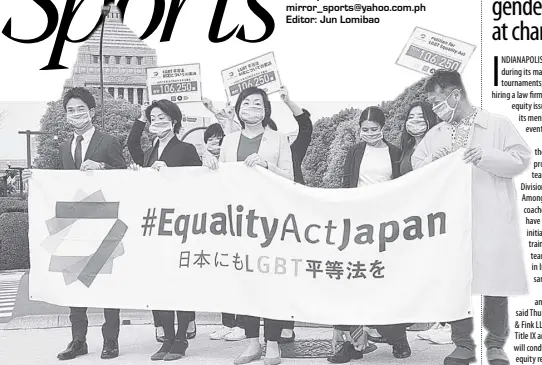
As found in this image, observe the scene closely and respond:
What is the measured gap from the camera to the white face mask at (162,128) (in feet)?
17.0

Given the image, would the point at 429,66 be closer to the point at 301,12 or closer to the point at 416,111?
the point at 416,111

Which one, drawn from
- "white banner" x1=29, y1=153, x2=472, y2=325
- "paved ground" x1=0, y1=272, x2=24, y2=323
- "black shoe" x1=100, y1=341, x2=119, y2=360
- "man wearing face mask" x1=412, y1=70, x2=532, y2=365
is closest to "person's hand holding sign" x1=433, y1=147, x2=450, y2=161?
"man wearing face mask" x1=412, y1=70, x2=532, y2=365

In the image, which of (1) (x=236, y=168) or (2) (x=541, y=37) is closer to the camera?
(2) (x=541, y=37)

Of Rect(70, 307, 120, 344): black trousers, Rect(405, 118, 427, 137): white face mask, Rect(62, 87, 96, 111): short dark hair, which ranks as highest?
Rect(62, 87, 96, 111): short dark hair

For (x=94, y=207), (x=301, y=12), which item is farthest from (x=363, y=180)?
(x=94, y=207)

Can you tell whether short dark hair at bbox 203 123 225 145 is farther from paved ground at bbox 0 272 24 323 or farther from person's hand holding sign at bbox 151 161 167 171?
paved ground at bbox 0 272 24 323

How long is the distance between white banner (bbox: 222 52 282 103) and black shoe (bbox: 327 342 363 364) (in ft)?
5.69

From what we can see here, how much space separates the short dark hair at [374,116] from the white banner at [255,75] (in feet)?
2.05

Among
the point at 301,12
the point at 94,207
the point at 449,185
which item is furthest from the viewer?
the point at 94,207

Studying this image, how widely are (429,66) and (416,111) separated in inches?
12.1

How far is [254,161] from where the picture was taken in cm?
486

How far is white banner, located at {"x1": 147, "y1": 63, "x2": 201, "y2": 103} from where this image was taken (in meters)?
5.39

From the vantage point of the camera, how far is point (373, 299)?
4.63 metres

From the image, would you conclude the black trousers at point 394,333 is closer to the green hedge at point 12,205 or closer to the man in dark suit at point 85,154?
the man in dark suit at point 85,154
